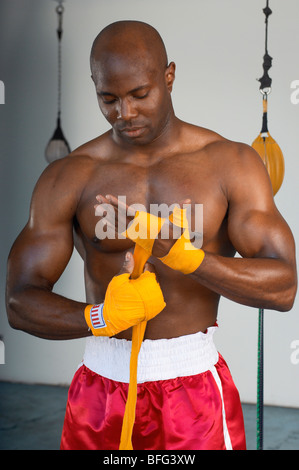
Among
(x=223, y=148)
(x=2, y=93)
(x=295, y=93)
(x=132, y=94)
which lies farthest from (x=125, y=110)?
(x=2, y=93)

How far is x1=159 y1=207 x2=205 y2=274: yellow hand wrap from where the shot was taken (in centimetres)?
111

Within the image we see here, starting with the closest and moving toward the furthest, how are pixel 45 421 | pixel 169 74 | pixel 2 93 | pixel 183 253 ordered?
pixel 183 253 < pixel 169 74 < pixel 45 421 < pixel 2 93

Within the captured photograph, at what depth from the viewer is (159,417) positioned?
4.25ft

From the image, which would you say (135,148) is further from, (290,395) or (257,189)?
(290,395)

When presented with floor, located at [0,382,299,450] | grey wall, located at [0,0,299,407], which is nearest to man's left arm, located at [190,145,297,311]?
floor, located at [0,382,299,450]

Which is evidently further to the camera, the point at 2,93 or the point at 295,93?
the point at 2,93

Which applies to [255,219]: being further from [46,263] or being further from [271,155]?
[271,155]

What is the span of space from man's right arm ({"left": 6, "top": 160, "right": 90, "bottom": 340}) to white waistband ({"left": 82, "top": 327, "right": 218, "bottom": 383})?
15cm

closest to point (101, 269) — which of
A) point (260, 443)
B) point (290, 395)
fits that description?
point (260, 443)

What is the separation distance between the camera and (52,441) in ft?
9.52

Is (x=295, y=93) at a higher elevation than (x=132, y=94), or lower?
higher

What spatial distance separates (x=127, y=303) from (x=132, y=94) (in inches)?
18.1

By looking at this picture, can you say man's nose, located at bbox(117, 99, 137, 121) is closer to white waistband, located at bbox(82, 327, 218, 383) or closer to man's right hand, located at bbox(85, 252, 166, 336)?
man's right hand, located at bbox(85, 252, 166, 336)

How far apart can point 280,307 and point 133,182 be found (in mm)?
444
